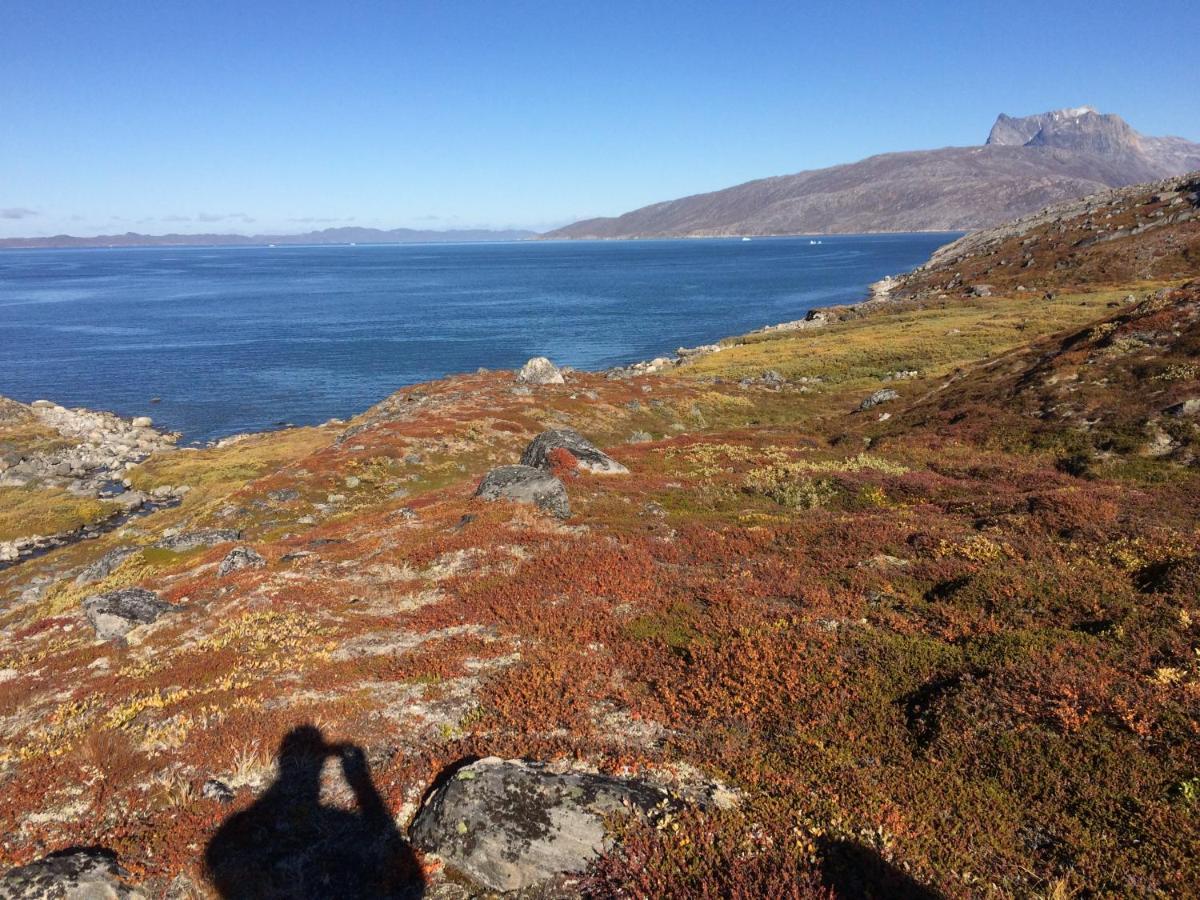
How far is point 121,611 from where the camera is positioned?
66.2 feet

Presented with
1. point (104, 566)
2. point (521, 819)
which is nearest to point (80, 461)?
point (104, 566)

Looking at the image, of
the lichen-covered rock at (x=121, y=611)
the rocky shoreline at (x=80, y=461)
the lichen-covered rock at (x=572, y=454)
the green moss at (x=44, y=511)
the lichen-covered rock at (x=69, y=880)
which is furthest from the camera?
the rocky shoreline at (x=80, y=461)

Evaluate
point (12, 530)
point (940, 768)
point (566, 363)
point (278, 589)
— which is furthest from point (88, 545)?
point (566, 363)

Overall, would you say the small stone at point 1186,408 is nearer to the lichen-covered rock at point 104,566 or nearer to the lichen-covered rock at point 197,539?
the lichen-covered rock at point 197,539

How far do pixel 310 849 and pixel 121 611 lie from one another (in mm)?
14913

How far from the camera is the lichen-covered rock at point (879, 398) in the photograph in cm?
5116

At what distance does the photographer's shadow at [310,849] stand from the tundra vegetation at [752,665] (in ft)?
1.07

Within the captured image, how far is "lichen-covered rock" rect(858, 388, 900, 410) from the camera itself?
5116cm

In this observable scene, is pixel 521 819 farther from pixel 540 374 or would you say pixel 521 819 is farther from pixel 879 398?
pixel 540 374

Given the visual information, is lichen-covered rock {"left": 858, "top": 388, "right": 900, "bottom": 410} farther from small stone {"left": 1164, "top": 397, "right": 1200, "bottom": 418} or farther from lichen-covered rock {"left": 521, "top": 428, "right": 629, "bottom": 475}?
lichen-covered rock {"left": 521, "top": 428, "right": 629, "bottom": 475}

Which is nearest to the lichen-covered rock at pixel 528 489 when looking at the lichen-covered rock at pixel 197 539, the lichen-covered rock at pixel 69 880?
the lichen-covered rock at pixel 69 880

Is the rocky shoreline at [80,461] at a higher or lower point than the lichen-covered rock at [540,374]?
lower

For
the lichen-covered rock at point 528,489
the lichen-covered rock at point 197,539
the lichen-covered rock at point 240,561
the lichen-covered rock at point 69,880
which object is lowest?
the lichen-covered rock at point 197,539

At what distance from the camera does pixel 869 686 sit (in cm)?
1252
